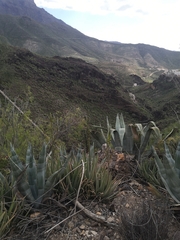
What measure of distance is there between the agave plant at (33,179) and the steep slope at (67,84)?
27788mm

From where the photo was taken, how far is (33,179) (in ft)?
7.93

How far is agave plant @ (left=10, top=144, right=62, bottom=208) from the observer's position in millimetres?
2309

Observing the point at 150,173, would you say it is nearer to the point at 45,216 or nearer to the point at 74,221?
the point at 74,221

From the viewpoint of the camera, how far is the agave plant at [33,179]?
90.9 inches

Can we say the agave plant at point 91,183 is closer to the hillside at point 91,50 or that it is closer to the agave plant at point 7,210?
the agave plant at point 7,210

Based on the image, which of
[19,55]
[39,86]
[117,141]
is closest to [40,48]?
[19,55]

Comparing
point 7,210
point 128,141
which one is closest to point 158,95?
point 128,141

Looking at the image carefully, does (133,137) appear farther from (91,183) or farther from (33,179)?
(33,179)

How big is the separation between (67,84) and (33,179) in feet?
151

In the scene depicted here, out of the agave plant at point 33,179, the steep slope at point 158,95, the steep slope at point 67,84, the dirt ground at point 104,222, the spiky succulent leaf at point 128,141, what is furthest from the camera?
the steep slope at point 158,95

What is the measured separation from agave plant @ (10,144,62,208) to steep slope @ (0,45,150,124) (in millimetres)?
27788

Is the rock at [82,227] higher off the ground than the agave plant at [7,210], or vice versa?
the agave plant at [7,210]

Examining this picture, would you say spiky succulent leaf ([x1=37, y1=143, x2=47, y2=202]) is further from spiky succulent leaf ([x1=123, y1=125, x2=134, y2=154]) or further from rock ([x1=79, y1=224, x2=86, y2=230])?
spiky succulent leaf ([x1=123, y1=125, x2=134, y2=154])

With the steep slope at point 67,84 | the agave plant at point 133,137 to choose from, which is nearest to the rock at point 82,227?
the agave plant at point 133,137
